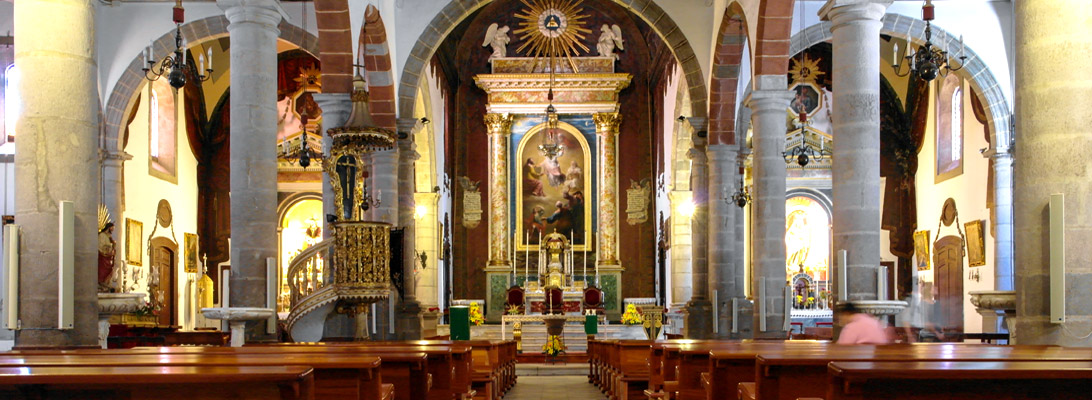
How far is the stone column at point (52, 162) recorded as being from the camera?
728 cm

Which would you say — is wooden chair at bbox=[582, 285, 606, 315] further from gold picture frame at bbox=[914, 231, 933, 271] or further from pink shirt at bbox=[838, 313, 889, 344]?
pink shirt at bbox=[838, 313, 889, 344]

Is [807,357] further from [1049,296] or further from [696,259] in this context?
[696,259]

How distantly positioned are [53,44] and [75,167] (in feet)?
2.76

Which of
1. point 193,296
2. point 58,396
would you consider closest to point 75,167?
point 58,396

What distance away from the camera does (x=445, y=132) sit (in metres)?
28.0

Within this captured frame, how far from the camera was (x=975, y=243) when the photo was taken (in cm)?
2105

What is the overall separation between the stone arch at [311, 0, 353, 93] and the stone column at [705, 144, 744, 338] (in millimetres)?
6466

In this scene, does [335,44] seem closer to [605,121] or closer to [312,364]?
[312,364]

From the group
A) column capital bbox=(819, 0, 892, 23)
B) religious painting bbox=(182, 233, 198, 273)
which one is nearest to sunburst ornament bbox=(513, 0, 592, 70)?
religious painting bbox=(182, 233, 198, 273)

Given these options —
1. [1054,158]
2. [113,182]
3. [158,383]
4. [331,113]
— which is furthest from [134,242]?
[158,383]

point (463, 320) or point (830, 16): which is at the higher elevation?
point (830, 16)

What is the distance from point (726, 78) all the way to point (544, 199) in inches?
467

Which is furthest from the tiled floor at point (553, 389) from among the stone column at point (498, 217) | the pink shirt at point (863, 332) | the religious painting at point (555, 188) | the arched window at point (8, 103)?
the religious painting at point (555, 188)

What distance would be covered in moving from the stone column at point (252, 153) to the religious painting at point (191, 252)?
14.5m
